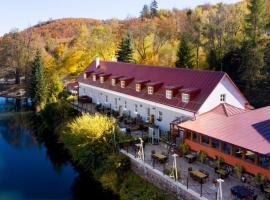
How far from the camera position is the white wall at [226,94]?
Result: 28078 millimetres

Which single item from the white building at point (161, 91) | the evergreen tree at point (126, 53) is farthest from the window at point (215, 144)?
the evergreen tree at point (126, 53)

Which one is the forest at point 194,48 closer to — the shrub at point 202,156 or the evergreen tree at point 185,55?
the evergreen tree at point 185,55

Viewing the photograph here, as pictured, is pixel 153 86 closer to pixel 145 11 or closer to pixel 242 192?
pixel 242 192

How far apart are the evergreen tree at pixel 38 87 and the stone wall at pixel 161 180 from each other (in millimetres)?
30172

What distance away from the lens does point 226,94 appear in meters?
29.2

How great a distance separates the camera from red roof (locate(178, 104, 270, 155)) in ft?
65.6

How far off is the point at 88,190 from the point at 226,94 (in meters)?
14.1

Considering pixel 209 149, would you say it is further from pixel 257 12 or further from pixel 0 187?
pixel 257 12

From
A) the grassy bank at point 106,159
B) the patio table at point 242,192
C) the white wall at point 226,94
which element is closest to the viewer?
the patio table at point 242,192


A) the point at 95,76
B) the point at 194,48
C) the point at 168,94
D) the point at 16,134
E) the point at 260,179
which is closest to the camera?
the point at 260,179

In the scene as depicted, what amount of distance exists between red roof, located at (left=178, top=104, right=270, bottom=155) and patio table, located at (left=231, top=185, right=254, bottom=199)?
7.49 feet

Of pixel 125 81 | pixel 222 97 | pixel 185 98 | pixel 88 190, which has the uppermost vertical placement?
pixel 125 81

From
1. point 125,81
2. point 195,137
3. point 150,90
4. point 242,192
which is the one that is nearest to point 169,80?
point 150,90

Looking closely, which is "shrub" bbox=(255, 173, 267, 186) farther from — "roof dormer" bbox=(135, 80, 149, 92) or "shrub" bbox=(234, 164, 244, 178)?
"roof dormer" bbox=(135, 80, 149, 92)
